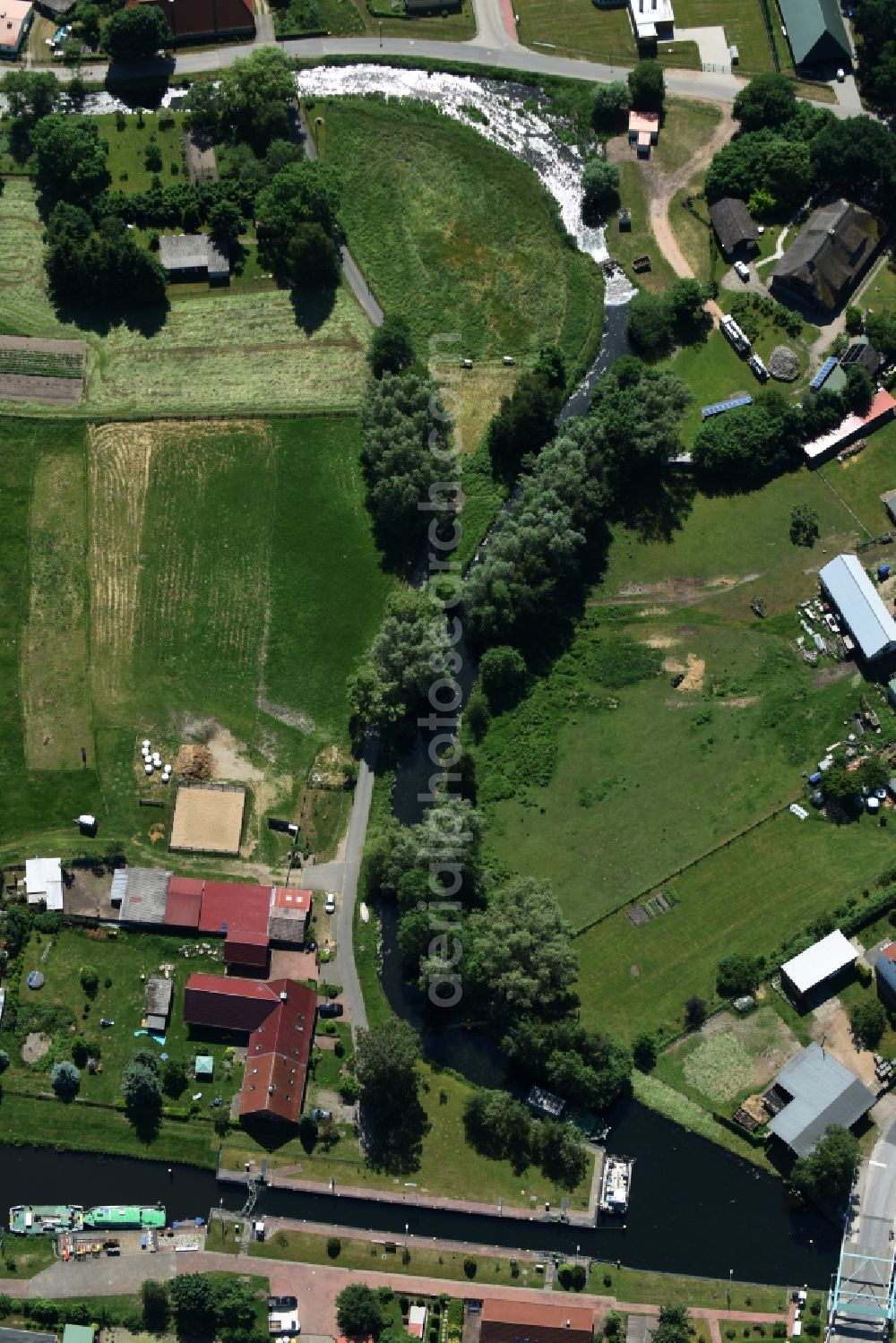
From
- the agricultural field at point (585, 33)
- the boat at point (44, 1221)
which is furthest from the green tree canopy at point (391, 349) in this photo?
the boat at point (44, 1221)

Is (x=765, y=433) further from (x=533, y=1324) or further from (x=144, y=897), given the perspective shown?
(x=533, y=1324)

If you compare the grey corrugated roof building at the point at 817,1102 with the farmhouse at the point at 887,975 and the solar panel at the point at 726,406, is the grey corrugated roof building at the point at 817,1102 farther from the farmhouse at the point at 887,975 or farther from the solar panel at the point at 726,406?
the solar panel at the point at 726,406

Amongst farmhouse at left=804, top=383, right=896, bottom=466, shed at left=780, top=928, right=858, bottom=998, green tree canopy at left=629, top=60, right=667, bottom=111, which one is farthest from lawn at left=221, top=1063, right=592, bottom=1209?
green tree canopy at left=629, top=60, right=667, bottom=111

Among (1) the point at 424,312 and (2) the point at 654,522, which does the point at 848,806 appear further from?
(1) the point at 424,312

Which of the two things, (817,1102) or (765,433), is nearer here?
(817,1102)

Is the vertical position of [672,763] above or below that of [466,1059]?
above

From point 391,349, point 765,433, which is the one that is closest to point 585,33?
point 391,349

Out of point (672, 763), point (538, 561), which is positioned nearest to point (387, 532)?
point (538, 561)
